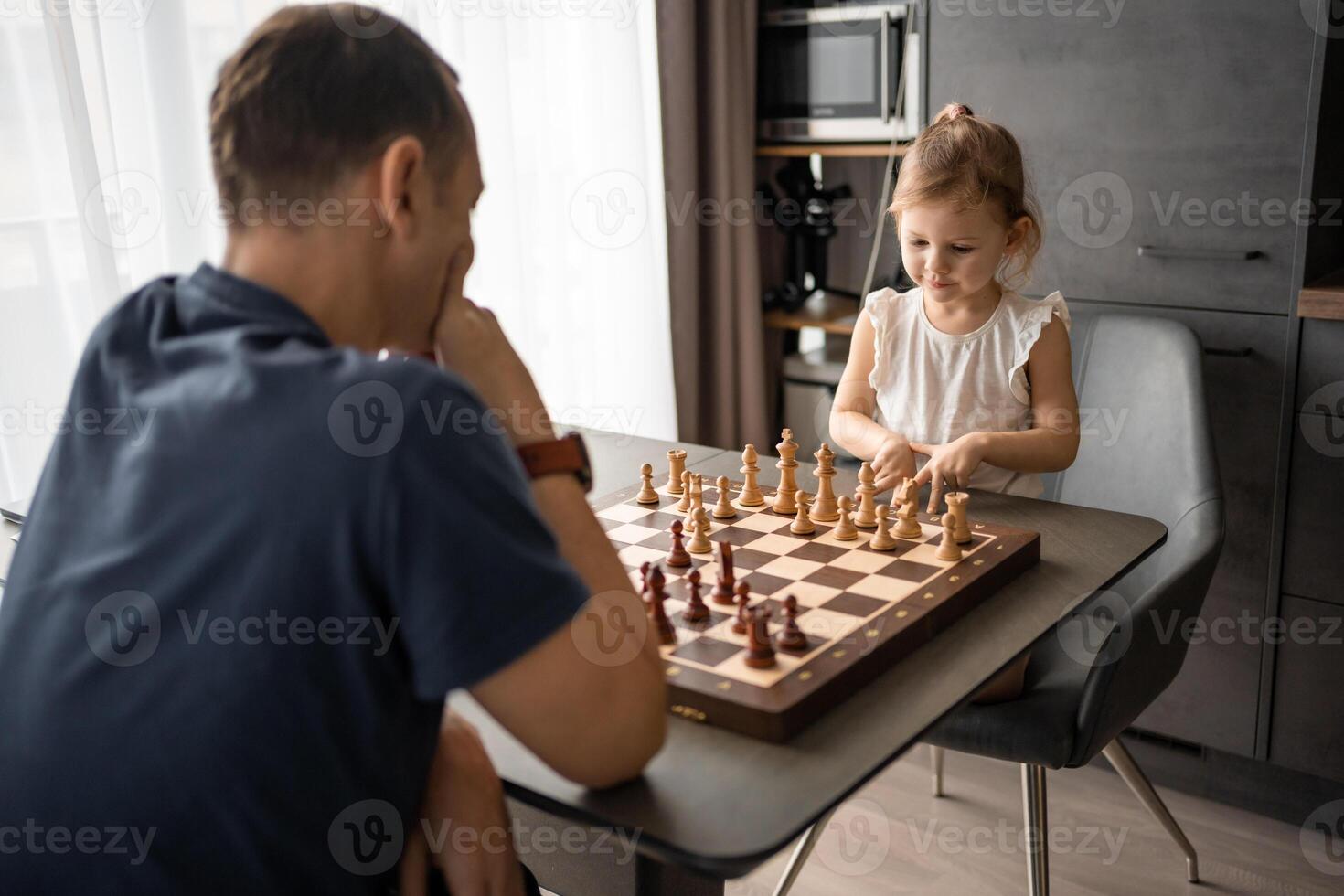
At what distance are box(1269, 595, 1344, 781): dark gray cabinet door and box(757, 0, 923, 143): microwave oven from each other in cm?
134

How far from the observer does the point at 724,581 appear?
→ 140 cm

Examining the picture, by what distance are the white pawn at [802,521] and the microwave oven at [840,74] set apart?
4.48ft

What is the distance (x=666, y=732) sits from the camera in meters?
1.10

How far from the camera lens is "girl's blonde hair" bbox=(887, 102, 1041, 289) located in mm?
2021

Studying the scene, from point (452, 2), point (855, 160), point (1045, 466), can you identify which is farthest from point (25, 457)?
point (855, 160)

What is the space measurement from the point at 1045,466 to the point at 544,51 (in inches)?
66.1

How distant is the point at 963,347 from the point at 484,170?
1328 mm

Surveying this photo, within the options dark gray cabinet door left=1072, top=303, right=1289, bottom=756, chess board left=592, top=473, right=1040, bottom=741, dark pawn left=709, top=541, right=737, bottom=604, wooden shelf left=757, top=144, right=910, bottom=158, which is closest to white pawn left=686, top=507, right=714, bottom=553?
chess board left=592, top=473, right=1040, bottom=741

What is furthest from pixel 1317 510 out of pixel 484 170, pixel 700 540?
pixel 484 170

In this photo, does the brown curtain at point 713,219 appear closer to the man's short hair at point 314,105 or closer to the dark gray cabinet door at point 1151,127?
the dark gray cabinet door at point 1151,127

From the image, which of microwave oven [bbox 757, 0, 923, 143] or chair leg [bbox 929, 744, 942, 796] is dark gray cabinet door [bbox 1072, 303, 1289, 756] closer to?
chair leg [bbox 929, 744, 942, 796]

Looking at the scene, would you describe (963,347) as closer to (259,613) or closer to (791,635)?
(791,635)

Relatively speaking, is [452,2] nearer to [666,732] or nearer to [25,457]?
[25,457]

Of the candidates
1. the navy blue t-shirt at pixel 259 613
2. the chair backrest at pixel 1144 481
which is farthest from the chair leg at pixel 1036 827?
the navy blue t-shirt at pixel 259 613
